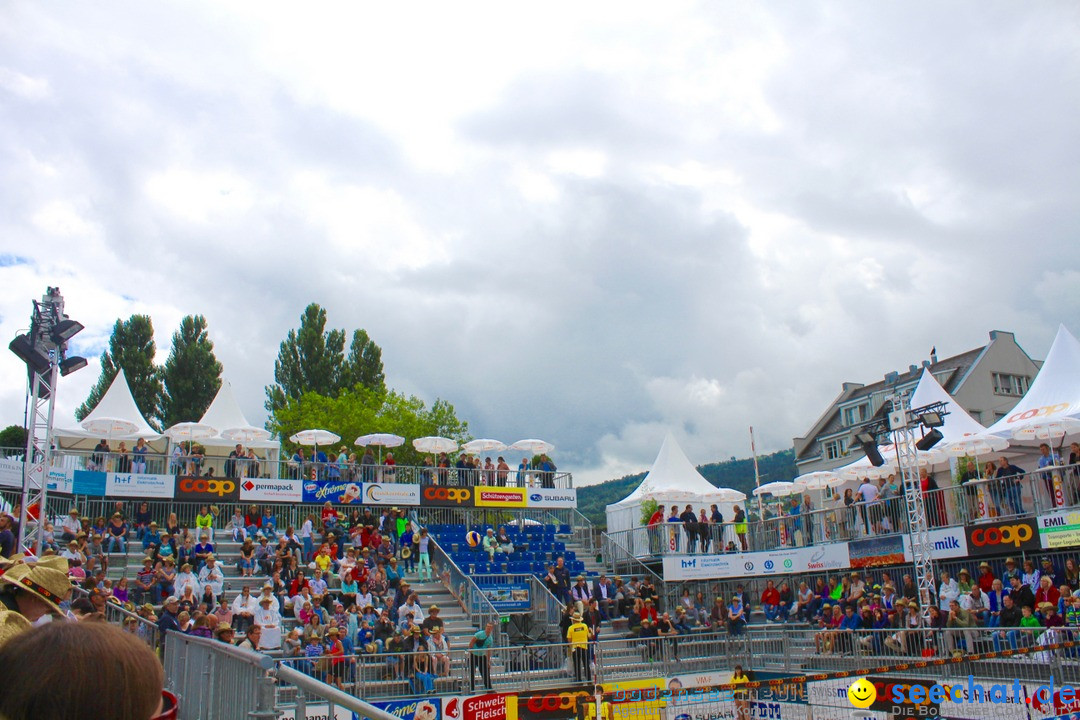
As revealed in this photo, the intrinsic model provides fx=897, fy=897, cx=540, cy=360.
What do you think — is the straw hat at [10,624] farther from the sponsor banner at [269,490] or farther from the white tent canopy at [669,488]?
the white tent canopy at [669,488]

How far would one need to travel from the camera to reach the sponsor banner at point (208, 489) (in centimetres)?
2808

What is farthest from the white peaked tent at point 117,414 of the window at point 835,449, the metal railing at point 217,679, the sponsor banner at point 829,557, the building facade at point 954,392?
the window at point 835,449

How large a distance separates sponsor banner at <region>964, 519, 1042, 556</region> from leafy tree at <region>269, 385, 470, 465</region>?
4039cm

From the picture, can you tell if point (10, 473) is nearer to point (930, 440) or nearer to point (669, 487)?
point (669, 487)

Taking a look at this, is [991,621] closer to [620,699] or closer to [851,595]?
[851,595]

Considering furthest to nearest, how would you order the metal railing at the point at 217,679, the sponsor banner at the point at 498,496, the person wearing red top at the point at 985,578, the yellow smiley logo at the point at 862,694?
the sponsor banner at the point at 498,496
the person wearing red top at the point at 985,578
the yellow smiley logo at the point at 862,694
the metal railing at the point at 217,679

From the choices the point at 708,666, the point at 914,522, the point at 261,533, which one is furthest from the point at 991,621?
the point at 261,533

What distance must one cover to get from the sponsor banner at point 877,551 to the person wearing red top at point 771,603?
2.73m

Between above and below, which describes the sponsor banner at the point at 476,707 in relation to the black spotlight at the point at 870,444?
below

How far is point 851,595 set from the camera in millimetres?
23391

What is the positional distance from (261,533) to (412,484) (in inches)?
255

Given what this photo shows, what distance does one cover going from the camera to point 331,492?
1190 inches

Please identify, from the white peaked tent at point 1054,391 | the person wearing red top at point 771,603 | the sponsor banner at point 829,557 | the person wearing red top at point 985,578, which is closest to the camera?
the person wearing red top at point 985,578

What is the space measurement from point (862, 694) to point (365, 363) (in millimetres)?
57939
